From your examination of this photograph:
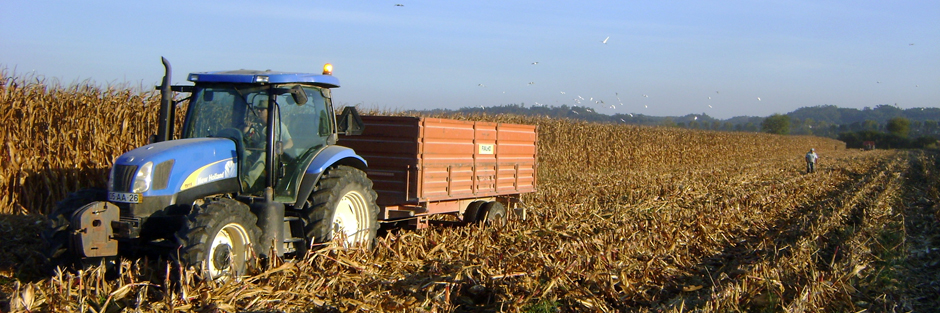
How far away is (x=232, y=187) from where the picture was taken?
238 inches

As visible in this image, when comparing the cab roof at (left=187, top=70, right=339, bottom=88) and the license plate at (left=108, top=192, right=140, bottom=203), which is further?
the cab roof at (left=187, top=70, right=339, bottom=88)

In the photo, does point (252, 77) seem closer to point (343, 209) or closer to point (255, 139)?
point (255, 139)

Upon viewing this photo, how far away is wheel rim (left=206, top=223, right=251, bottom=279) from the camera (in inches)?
208

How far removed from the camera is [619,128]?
28344 millimetres

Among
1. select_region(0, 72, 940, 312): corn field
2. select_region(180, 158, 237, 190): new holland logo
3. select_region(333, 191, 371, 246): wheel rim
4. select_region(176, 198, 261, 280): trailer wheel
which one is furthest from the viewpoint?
select_region(333, 191, 371, 246): wheel rim

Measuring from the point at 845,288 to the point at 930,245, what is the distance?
4805 mm

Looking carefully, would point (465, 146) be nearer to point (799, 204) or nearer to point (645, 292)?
point (645, 292)

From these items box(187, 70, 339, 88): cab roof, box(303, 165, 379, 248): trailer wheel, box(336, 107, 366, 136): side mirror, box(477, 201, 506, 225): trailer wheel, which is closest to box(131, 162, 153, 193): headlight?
box(187, 70, 339, 88): cab roof

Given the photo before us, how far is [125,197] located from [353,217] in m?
2.28

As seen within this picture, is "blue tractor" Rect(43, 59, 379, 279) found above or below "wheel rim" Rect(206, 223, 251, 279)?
above

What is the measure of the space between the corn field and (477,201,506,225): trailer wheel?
0.23 metres

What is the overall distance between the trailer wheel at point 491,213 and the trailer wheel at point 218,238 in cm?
388

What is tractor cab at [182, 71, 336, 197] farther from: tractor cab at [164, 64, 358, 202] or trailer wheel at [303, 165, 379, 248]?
trailer wheel at [303, 165, 379, 248]

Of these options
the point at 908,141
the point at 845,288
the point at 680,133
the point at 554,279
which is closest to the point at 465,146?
the point at 554,279
